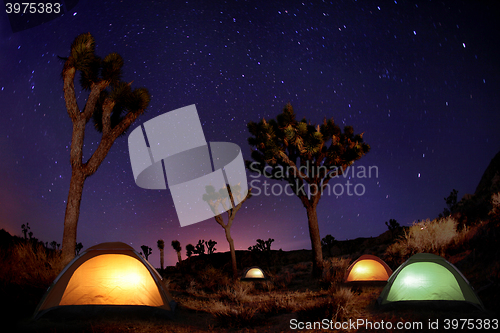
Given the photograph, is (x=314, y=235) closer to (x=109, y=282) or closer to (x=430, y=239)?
(x=430, y=239)

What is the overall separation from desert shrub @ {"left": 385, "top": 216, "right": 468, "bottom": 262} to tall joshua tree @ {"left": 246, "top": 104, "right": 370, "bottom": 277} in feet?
13.7

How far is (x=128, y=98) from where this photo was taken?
1128cm

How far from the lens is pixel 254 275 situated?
19.3 metres

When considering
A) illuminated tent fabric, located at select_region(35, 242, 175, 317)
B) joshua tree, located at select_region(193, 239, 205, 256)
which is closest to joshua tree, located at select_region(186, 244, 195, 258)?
joshua tree, located at select_region(193, 239, 205, 256)

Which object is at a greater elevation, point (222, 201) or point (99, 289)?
point (222, 201)

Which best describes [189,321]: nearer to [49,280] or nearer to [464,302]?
[49,280]

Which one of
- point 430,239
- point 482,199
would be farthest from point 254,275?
point 482,199

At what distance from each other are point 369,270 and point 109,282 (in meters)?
10.1

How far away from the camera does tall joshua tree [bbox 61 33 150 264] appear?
10117 mm

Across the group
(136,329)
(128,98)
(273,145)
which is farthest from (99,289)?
(273,145)

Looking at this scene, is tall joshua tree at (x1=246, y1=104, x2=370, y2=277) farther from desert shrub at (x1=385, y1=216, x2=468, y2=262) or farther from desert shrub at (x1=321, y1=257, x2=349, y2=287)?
desert shrub at (x1=385, y1=216, x2=468, y2=262)

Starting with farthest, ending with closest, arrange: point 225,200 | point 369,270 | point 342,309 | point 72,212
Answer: point 225,200, point 369,270, point 72,212, point 342,309

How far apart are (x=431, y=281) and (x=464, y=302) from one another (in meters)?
0.86

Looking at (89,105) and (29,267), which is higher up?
(89,105)
